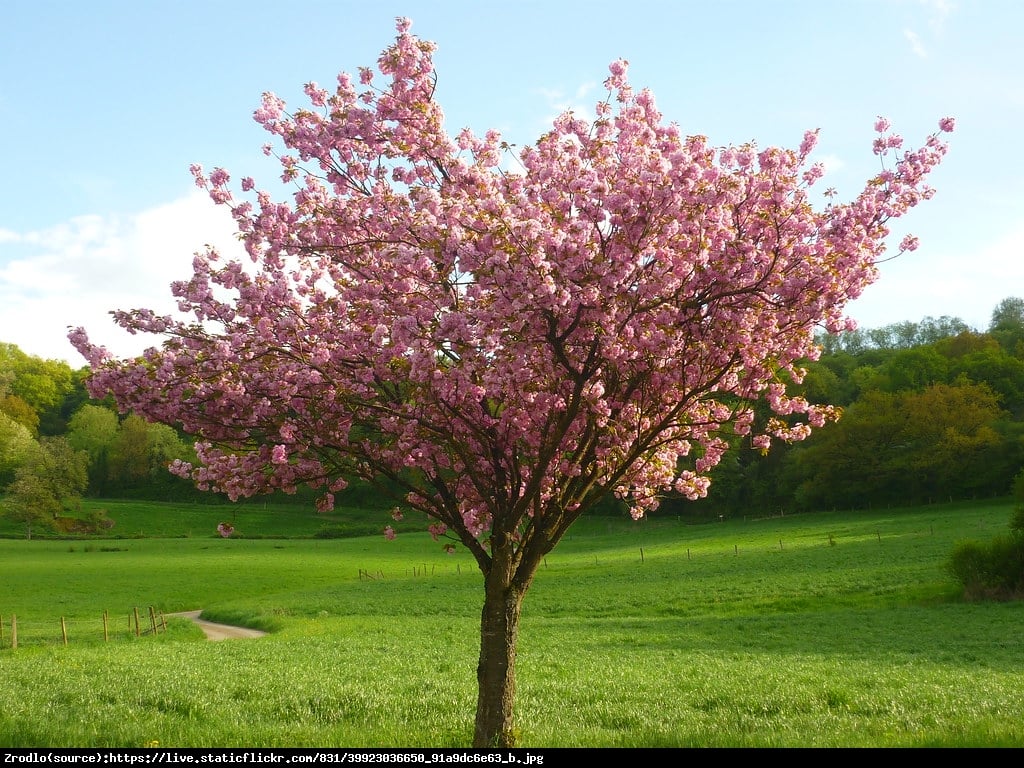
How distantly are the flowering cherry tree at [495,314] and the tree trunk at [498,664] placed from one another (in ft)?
0.08

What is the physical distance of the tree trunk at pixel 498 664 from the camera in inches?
385

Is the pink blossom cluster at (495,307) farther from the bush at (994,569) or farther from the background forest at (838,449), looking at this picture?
the background forest at (838,449)

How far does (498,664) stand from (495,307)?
436 cm

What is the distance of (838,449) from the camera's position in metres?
98.9

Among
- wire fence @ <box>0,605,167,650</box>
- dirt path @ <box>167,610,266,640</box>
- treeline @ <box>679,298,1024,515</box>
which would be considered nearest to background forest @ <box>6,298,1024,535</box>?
treeline @ <box>679,298,1024,515</box>

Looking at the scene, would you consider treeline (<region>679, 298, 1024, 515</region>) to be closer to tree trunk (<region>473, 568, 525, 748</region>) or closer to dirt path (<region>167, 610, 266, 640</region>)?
dirt path (<region>167, 610, 266, 640</region>)

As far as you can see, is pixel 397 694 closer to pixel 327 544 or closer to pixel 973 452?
pixel 327 544

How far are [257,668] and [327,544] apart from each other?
2735 inches

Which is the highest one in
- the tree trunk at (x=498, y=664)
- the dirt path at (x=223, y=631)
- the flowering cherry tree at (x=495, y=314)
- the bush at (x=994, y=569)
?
the flowering cherry tree at (x=495, y=314)

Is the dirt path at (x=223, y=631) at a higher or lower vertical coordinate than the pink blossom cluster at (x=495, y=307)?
lower

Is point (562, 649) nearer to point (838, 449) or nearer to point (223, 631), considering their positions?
point (223, 631)

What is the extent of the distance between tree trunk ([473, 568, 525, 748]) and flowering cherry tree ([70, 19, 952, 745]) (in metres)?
0.03

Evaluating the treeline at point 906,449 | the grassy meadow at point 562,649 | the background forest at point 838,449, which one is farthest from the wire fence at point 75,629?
the treeline at point 906,449

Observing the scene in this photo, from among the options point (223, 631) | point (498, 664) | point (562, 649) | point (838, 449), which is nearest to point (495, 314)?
point (498, 664)
